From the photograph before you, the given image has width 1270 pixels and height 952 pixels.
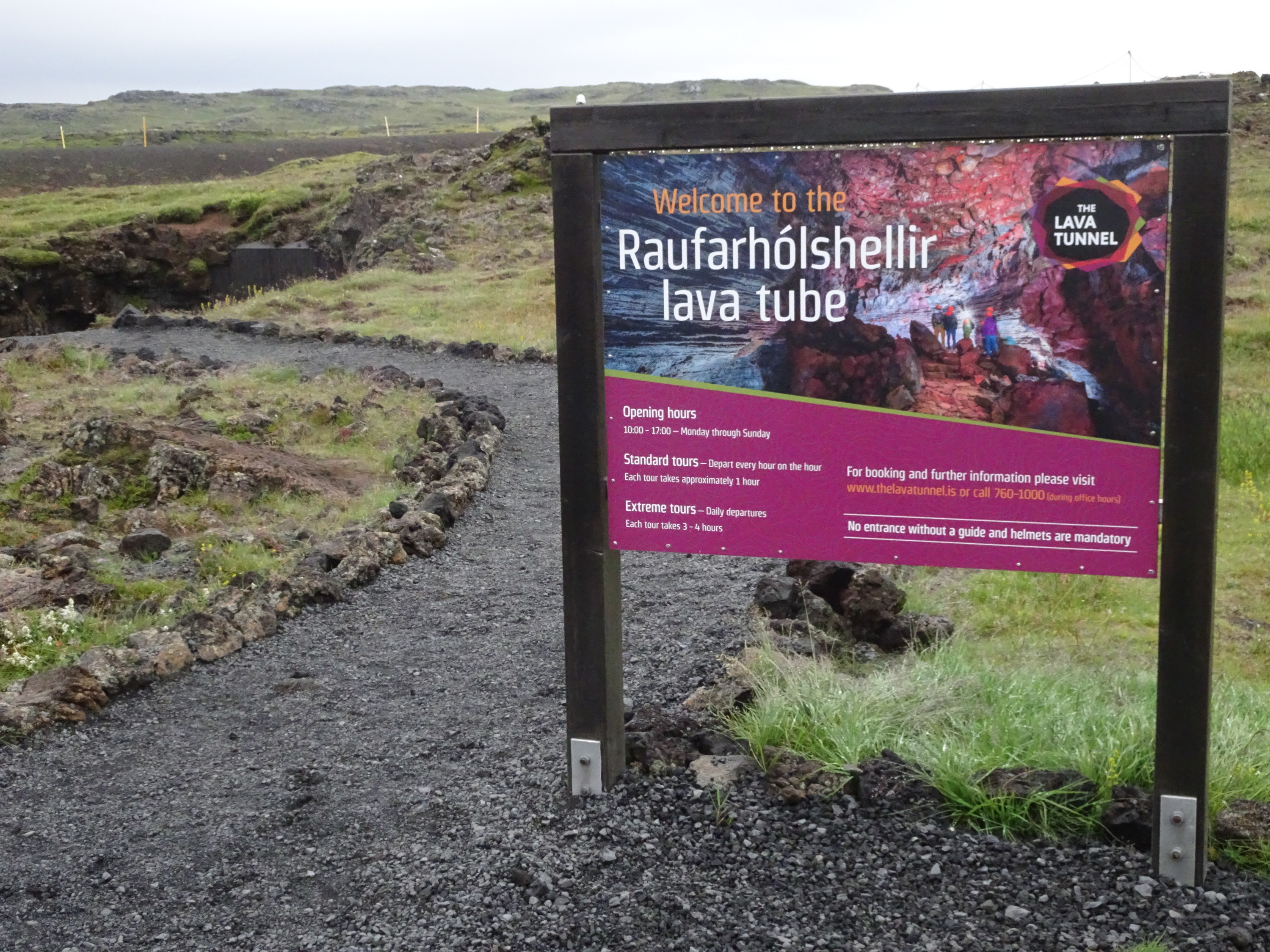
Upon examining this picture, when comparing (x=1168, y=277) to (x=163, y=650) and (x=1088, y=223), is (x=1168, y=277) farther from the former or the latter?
(x=163, y=650)

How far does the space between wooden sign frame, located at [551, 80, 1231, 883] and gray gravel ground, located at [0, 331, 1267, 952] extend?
1.65 ft

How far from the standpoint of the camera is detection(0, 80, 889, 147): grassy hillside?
112625 millimetres

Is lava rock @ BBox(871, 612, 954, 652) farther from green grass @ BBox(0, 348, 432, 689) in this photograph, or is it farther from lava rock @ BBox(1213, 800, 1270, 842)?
green grass @ BBox(0, 348, 432, 689)

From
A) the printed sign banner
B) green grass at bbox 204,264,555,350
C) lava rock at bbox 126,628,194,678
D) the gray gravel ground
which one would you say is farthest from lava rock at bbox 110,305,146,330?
the printed sign banner

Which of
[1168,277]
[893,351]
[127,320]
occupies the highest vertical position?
[1168,277]

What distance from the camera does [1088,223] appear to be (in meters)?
3.45

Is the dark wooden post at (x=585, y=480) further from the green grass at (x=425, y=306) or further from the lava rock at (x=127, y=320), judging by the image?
the lava rock at (x=127, y=320)

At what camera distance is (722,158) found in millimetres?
3734

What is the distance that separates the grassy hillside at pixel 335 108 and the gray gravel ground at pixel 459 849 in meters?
87.0

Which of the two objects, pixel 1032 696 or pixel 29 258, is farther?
pixel 29 258

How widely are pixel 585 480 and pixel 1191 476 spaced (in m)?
1.87

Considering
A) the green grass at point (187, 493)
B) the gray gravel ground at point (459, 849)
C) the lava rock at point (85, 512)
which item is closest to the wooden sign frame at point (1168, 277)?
the gray gravel ground at point (459, 849)

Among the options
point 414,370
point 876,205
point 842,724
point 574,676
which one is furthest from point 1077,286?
point 414,370

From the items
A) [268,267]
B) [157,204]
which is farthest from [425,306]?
[157,204]
